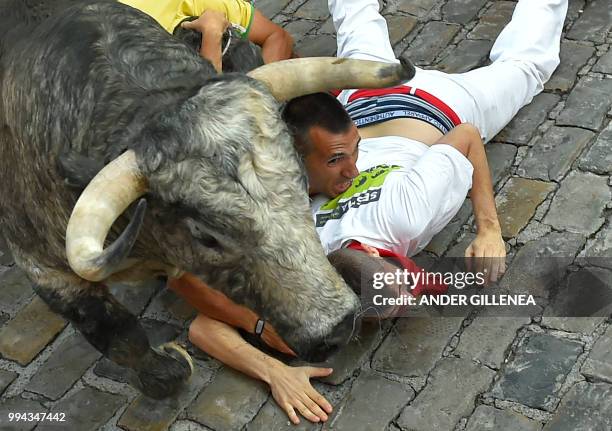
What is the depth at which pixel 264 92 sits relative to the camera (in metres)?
4.01

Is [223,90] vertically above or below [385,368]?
above

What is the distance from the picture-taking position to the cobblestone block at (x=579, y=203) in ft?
17.5

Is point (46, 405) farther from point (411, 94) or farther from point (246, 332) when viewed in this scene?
point (411, 94)

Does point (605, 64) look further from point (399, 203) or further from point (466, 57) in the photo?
point (399, 203)

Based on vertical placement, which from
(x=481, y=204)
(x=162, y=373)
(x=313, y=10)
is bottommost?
(x=313, y=10)

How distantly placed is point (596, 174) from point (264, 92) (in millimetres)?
2307

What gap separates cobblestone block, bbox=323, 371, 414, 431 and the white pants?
67.6 inches

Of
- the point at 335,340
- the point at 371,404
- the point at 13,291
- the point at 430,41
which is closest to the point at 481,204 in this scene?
the point at 371,404

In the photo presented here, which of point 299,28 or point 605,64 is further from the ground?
point 299,28

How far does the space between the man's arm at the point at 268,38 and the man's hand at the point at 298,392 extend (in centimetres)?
231

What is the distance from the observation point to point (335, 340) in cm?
391

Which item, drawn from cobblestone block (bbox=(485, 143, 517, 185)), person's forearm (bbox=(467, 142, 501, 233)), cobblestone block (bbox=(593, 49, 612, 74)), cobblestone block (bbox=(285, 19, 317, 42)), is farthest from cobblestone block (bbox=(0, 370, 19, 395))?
cobblestone block (bbox=(593, 49, 612, 74))

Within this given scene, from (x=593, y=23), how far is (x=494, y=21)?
0.62 meters

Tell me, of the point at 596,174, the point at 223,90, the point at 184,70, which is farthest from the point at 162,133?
the point at 596,174
